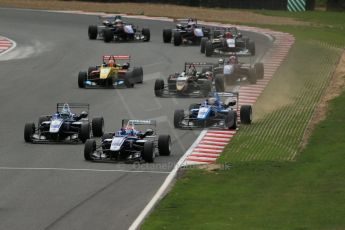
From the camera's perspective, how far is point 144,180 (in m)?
28.9

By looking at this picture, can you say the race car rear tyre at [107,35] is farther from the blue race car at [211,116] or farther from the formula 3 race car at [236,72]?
the blue race car at [211,116]

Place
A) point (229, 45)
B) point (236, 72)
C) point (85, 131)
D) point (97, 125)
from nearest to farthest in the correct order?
point (85, 131) < point (97, 125) < point (236, 72) < point (229, 45)

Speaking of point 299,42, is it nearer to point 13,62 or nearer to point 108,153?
point 13,62

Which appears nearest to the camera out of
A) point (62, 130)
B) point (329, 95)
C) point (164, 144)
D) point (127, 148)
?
point (127, 148)

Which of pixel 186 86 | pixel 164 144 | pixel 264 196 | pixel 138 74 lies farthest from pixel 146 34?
pixel 264 196

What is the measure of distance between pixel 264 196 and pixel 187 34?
114ft

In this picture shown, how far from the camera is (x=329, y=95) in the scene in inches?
1754

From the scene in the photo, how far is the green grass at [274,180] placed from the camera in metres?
23.8

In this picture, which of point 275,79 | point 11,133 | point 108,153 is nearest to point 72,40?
point 275,79

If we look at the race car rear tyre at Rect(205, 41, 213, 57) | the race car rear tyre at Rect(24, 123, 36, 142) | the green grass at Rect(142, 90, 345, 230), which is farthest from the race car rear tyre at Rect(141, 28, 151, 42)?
the green grass at Rect(142, 90, 345, 230)

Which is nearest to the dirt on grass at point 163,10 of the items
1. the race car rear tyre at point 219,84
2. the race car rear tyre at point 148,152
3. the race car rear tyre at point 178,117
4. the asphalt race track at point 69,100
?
the asphalt race track at point 69,100

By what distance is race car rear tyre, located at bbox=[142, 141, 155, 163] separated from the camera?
101ft

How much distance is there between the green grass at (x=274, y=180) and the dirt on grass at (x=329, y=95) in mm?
269

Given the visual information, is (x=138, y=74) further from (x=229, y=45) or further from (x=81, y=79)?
(x=229, y=45)
